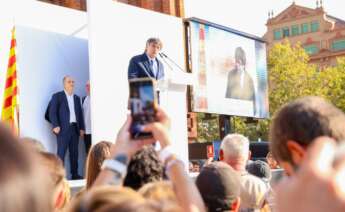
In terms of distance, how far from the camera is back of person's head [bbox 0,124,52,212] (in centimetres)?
79

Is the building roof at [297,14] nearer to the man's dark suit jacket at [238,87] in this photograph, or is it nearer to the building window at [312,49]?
the building window at [312,49]

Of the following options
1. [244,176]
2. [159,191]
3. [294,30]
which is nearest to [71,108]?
[244,176]

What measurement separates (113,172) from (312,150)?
1.14m

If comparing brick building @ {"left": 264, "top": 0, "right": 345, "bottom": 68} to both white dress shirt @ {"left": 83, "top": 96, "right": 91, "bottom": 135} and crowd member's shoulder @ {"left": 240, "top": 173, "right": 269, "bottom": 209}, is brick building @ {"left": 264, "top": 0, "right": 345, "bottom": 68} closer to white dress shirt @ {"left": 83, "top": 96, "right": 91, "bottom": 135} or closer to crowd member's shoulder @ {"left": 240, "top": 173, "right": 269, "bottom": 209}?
white dress shirt @ {"left": 83, "top": 96, "right": 91, "bottom": 135}

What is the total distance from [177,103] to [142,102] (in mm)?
7793

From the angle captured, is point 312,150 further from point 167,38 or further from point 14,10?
point 167,38

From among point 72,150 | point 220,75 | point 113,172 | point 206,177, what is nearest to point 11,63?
point 72,150

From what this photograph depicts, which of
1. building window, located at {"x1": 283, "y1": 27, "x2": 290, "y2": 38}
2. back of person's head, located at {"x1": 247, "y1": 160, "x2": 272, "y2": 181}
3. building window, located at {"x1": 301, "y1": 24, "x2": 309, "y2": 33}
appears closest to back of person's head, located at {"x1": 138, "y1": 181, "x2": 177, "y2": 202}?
back of person's head, located at {"x1": 247, "y1": 160, "x2": 272, "y2": 181}

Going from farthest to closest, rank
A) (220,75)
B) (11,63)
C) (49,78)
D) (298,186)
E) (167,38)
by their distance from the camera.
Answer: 1. (220,75)
2. (167,38)
3. (49,78)
4. (11,63)
5. (298,186)

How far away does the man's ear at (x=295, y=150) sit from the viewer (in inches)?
68.2

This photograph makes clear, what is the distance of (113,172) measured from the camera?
6.07 ft

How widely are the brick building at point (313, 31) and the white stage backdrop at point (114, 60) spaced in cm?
5176

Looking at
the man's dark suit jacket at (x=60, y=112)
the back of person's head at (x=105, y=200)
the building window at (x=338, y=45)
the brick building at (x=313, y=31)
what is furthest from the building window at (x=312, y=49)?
the back of person's head at (x=105, y=200)

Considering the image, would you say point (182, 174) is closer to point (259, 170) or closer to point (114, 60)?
point (259, 170)
